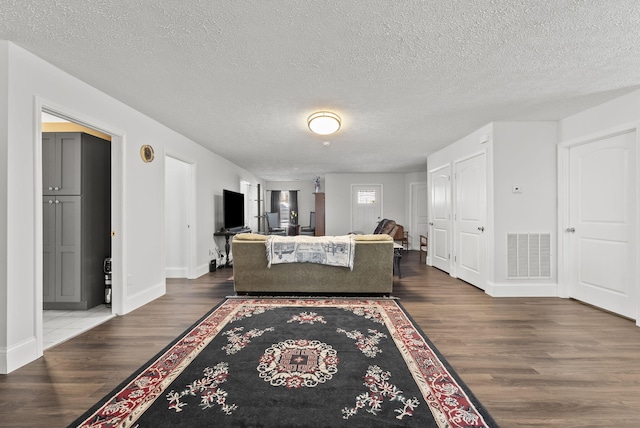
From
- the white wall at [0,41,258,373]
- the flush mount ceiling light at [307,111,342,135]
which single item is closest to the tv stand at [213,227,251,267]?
the white wall at [0,41,258,373]

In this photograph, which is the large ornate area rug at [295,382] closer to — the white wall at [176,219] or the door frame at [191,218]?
the door frame at [191,218]

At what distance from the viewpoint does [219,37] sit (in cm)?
201

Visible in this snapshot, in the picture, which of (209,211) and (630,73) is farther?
(209,211)

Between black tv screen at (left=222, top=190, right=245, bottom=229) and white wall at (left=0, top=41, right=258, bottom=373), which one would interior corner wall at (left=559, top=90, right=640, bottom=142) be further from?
black tv screen at (left=222, top=190, right=245, bottom=229)

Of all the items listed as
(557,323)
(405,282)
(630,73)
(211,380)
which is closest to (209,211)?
(405,282)

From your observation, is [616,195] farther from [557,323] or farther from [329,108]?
[329,108]

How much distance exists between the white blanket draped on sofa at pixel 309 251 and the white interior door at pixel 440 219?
2588 millimetres

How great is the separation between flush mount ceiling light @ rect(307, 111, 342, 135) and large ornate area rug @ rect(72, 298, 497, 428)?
7.41 ft

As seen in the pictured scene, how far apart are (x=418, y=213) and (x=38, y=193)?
8305mm

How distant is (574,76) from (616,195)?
1.60 metres

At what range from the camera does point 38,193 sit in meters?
2.32

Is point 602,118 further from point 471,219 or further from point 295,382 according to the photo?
point 295,382

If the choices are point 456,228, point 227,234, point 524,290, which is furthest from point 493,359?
point 227,234

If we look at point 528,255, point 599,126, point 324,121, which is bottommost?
point 528,255
